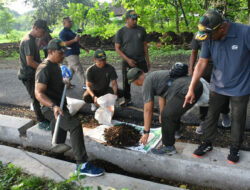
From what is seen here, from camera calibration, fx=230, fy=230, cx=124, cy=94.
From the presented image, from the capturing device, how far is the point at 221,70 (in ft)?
8.54

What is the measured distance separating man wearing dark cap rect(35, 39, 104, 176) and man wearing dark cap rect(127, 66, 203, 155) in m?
0.77

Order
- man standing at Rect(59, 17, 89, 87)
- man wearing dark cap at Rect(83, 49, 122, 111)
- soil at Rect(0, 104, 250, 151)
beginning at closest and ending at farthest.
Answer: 1. soil at Rect(0, 104, 250, 151)
2. man wearing dark cap at Rect(83, 49, 122, 111)
3. man standing at Rect(59, 17, 89, 87)

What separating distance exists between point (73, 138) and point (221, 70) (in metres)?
1.93

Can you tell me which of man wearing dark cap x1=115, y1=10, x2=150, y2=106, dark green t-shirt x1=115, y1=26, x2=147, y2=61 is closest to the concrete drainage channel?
man wearing dark cap x1=115, y1=10, x2=150, y2=106

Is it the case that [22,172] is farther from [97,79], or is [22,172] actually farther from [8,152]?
[97,79]

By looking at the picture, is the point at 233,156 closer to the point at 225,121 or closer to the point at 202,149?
the point at 202,149

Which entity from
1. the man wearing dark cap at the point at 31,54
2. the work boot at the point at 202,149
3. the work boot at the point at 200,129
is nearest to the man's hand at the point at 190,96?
the work boot at the point at 202,149

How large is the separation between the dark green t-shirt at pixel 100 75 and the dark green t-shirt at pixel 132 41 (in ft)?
1.59

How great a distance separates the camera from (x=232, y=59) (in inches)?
97.5

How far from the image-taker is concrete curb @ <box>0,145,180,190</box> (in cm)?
257

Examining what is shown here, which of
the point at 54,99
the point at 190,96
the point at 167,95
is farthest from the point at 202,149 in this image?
the point at 54,99

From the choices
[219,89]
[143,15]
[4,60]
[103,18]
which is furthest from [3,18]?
[219,89]

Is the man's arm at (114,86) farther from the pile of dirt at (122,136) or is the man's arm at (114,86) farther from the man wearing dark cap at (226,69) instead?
the man wearing dark cap at (226,69)

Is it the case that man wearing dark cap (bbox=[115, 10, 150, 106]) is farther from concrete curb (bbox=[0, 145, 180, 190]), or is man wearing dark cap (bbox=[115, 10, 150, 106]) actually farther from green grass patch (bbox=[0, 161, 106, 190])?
green grass patch (bbox=[0, 161, 106, 190])
